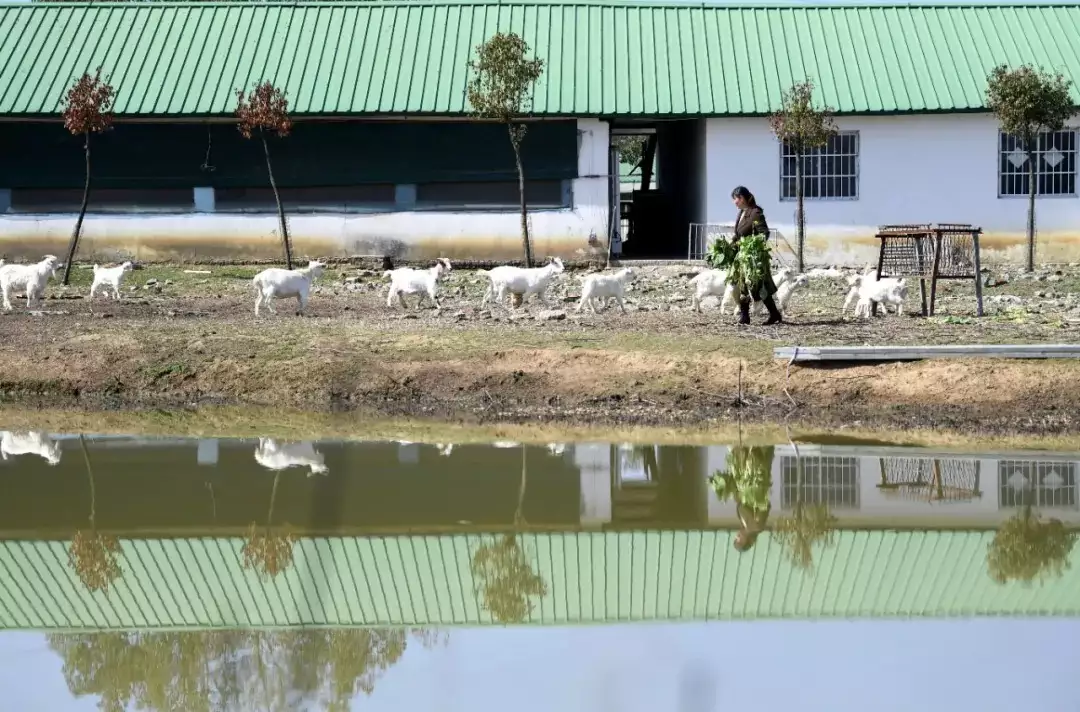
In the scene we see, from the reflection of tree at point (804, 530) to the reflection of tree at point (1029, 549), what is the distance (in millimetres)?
1087

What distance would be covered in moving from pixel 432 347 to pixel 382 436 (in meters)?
2.22

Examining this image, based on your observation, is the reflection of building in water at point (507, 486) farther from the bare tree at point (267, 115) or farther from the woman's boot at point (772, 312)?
the bare tree at point (267, 115)

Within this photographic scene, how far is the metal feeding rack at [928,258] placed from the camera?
1795 cm

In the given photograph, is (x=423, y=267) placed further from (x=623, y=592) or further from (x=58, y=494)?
(x=623, y=592)

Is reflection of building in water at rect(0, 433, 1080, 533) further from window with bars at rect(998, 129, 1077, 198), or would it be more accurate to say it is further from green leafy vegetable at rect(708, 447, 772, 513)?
window with bars at rect(998, 129, 1077, 198)

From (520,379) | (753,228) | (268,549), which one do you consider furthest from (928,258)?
(268,549)

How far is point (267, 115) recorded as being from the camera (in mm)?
25391

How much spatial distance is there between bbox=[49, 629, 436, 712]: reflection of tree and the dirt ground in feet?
21.6

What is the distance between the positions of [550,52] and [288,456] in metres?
16.9

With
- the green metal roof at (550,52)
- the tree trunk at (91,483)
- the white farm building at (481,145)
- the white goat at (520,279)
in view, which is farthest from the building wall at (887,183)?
the tree trunk at (91,483)

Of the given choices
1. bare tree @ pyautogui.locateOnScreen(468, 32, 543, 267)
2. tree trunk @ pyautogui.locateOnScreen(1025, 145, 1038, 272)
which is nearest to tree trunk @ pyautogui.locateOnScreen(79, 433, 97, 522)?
bare tree @ pyautogui.locateOnScreen(468, 32, 543, 267)

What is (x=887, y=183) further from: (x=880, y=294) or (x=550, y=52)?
(x=880, y=294)

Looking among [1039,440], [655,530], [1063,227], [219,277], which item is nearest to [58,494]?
[655,530]

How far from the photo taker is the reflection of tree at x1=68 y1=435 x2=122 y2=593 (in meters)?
9.27
